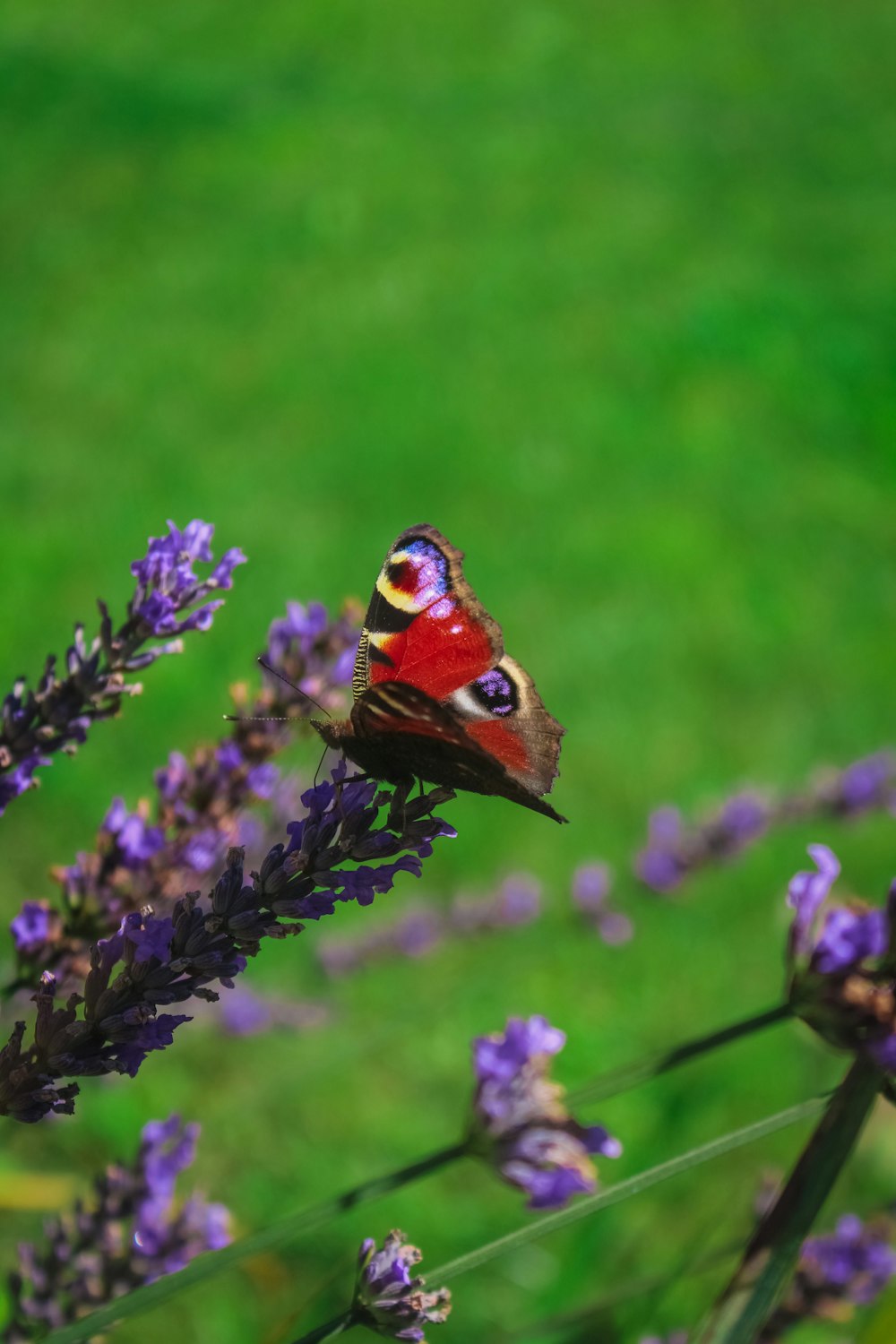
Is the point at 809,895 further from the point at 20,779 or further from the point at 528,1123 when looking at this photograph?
the point at 20,779

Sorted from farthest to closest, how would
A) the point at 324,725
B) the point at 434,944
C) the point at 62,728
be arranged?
1. the point at 434,944
2. the point at 324,725
3. the point at 62,728

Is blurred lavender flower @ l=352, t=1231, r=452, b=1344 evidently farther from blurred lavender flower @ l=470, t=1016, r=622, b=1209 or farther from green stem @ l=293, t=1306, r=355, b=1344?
blurred lavender flower @ l=470, t=1016, r=622, b=1209

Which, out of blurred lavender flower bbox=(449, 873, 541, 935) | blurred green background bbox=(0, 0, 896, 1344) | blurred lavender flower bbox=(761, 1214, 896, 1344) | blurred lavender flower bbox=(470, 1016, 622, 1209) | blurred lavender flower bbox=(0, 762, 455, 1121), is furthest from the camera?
blurred lavender flower bbox=(449, 873, 541, 935)

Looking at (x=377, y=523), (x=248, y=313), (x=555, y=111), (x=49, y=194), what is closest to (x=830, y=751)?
(x=377, y=523)

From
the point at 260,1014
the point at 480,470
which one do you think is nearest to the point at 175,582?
the point at 260,1014

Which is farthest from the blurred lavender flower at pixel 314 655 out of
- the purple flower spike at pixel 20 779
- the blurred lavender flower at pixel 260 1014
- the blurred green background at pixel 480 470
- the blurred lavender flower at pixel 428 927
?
the blurred lavender flower at pixel 428 927

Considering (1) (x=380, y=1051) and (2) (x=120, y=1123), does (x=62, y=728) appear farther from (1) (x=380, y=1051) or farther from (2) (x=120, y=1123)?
(1) (x=380, y=1051)

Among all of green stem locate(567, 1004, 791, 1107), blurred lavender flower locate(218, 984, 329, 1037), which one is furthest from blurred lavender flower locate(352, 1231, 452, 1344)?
blurred lavender flower locate(218, 984, 329, 1037)
